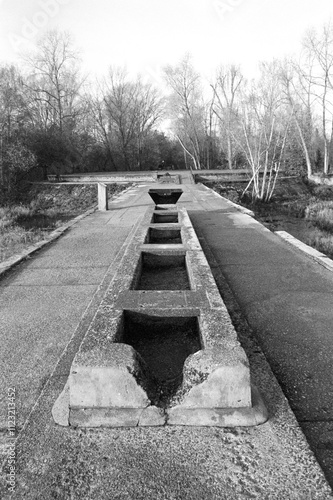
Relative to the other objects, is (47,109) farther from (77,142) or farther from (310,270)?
(310,270)

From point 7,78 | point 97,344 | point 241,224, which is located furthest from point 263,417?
point 7,78

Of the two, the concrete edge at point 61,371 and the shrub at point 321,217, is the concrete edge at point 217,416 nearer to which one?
the concrete edge at point 61,371

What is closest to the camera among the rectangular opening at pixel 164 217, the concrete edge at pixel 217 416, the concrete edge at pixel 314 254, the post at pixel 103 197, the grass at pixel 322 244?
the concrete edge at pixel 217 416

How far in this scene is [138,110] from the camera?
141 feet

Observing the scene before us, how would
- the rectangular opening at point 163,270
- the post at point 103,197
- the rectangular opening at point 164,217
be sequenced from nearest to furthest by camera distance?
the rectangular opening at point 163,270 → the rectangular opening at point 164,217 → the post at point 103,197

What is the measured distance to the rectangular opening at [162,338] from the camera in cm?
226

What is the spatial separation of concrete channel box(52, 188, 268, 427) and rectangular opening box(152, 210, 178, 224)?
489cm

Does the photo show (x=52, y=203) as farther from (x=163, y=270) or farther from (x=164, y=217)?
(x=163, y=270)

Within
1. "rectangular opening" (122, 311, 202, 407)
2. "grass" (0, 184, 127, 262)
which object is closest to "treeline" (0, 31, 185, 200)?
"grass" (0, 184, 127, 262)

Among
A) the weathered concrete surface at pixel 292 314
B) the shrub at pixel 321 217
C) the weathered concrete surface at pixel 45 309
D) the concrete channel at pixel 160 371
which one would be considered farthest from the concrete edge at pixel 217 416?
the shrub at pixel 321 217

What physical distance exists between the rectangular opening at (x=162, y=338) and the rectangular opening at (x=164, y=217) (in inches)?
193

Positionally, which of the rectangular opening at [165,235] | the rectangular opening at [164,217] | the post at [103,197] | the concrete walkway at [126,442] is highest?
the post at [103,197]

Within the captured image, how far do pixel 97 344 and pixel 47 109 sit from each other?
122ft

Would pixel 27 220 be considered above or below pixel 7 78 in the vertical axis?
below
